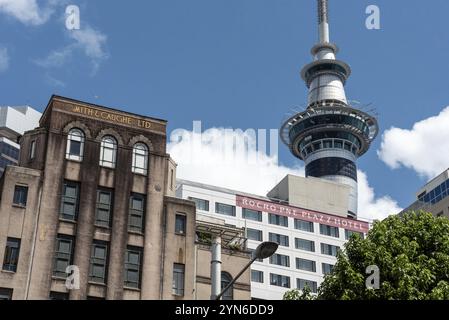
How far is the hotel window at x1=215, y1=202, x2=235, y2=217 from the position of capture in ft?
384

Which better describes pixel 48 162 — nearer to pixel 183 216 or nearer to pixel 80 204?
pixel 80 204

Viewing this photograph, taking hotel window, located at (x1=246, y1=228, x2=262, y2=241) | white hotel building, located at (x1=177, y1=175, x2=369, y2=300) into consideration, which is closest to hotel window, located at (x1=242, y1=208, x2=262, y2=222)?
white hotel building, located at (x1=177, y1=175, x2=369, y2=300)

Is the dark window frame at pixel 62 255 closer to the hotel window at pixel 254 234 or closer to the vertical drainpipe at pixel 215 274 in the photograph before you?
the vertical drainpipe at pixel 215 274

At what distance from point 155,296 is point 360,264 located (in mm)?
12138

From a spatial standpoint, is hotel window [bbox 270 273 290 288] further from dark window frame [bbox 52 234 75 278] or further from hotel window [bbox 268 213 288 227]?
dark window frame [bbox 52 234 75 278]

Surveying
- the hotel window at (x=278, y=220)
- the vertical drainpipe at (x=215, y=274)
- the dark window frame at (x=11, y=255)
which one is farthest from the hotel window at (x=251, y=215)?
the vertical drainpipe at (x=215, y=274)

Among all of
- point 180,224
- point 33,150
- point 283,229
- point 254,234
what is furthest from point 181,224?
point 283,229

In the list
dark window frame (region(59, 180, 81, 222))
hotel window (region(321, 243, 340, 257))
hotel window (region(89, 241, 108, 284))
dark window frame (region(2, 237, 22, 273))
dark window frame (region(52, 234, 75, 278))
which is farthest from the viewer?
hotel window (region(321, 243, 340, 257))

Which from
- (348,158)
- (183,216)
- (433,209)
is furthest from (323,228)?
(183,216)

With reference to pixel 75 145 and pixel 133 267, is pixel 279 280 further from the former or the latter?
pixel 75 145

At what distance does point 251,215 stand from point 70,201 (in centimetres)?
7605

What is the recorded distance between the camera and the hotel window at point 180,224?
46594 mm

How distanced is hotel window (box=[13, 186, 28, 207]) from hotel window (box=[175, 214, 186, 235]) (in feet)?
30.9

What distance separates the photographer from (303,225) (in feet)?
403
